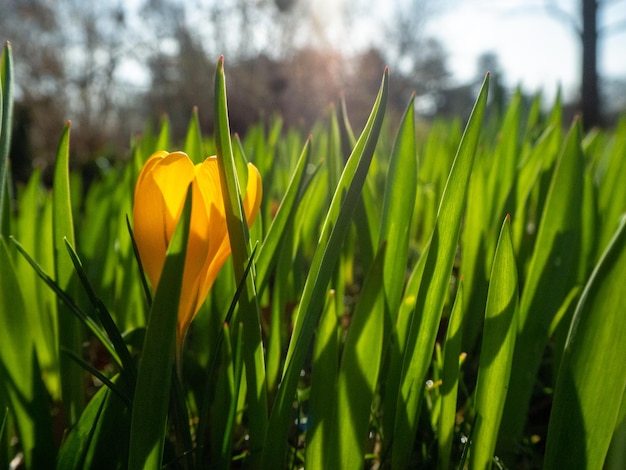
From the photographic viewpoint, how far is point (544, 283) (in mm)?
516

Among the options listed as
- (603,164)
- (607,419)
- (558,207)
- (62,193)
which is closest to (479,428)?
(607,419)

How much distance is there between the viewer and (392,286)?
0.47 meters

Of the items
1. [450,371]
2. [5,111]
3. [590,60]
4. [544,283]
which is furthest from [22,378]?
[590,60]

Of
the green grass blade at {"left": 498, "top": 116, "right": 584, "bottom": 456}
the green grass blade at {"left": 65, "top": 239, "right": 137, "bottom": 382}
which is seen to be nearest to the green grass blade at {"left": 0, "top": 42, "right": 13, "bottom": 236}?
the green grass blade at {"left": 65, "top": 239, "right": 137, "bottom": 382}

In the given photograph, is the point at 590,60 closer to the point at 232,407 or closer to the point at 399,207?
the point at 399,207

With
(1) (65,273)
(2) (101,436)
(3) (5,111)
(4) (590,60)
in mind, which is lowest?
(2) (101,436)

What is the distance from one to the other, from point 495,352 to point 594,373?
79mm

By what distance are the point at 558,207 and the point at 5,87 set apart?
0.53m

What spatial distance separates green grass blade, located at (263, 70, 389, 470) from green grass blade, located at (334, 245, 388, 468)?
3cm

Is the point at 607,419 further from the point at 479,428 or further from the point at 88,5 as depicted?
the point at 88,5

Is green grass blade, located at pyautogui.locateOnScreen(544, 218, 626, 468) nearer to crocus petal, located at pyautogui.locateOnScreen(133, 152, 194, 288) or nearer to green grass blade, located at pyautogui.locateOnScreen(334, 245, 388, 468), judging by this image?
green grass blade, located at pyautogui.locateOnScreen(334, 245, 388, 468)

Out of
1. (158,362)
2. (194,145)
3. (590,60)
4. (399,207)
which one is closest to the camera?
(158,362)

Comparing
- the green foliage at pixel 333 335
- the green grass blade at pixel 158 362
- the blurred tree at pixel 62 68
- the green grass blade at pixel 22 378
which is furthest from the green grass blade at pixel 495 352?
the blurred tree at pixel 62 68

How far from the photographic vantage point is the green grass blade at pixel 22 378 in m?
0.43
